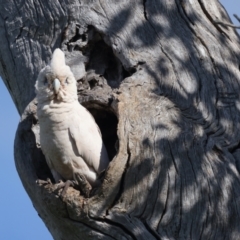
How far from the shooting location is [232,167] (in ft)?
14.6

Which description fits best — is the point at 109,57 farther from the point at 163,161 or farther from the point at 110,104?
the point at 163,161

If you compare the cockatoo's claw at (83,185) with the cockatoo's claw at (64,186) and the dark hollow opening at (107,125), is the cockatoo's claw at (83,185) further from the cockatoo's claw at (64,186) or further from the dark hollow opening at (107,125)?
the dark hollow opening at (107,125)

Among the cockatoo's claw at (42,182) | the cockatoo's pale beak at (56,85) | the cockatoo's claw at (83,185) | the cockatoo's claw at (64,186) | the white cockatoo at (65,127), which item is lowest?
the cockatoo's claw at (83,185)

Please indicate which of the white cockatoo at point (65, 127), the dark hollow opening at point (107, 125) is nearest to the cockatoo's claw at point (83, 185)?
the white cockatoo at point (65, 127)

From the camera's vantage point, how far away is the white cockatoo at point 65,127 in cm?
487

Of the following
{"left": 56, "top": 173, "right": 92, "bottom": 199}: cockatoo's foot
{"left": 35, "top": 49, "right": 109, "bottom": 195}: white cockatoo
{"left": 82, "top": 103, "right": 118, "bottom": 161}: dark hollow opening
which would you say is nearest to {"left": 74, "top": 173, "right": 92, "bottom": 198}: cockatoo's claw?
{"left": 56, "top": 173, "right": 92, "bottom": 199}: cockatoo's foot

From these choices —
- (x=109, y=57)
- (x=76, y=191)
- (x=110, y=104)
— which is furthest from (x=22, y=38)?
(x=76, y=191)

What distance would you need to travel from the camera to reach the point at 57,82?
4.86 metres

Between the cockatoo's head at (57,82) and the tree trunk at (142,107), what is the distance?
0.64 ft

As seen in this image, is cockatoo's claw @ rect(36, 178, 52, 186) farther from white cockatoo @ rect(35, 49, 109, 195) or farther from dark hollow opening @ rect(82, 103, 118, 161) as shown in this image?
dark hollow opening @ rect(82, 103, 118, 161)

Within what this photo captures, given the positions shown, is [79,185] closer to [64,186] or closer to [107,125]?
[64,186]

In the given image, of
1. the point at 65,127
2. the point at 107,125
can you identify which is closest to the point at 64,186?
the point at 65,127

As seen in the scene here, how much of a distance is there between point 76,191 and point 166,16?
5.06 ft

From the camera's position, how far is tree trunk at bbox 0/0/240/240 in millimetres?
4297
